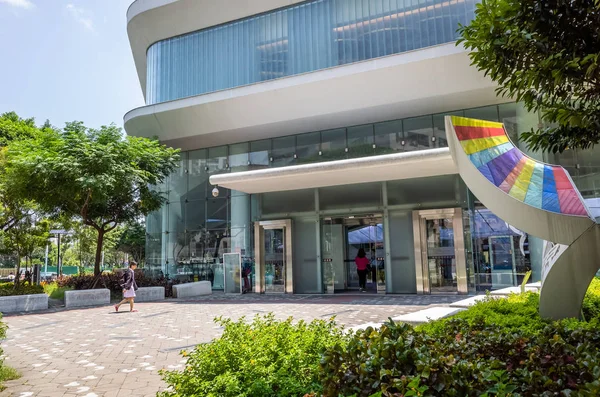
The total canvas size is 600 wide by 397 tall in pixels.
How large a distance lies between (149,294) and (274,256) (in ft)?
18.0

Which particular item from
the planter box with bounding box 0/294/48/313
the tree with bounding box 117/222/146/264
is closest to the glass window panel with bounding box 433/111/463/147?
the planter box with bounding box 0/294/48/313

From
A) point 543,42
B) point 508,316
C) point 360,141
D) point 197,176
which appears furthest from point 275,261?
point 543,42

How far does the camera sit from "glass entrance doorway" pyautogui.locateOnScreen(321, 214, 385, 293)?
19.3 m

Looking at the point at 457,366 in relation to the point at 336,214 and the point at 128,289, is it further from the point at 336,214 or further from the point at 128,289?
the point at 336,214

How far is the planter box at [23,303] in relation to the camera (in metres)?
15.3

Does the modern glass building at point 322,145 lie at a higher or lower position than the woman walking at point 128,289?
higher

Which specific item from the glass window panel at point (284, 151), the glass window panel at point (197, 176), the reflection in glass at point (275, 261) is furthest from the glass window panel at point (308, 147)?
the glass window panel at point (197, 176)

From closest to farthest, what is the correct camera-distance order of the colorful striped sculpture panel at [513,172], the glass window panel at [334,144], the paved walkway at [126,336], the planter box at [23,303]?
the paved walkway at [126,336] < the colorful striped sculpture panel at [513,172] < the planter box at [23,303] < the glass window panel at [334,144]

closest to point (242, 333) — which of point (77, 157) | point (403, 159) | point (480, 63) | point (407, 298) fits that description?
point (480, 63)

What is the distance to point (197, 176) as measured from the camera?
22.9m

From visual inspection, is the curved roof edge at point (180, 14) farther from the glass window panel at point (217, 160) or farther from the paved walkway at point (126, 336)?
the paved walkway at point (126, 336)

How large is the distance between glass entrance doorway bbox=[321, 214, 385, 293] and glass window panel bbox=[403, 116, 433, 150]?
3260mm

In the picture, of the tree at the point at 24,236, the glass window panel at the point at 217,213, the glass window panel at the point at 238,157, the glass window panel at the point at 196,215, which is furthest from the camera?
the glass window panel at the point at 196,215

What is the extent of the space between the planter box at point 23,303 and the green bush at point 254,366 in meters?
14.0
